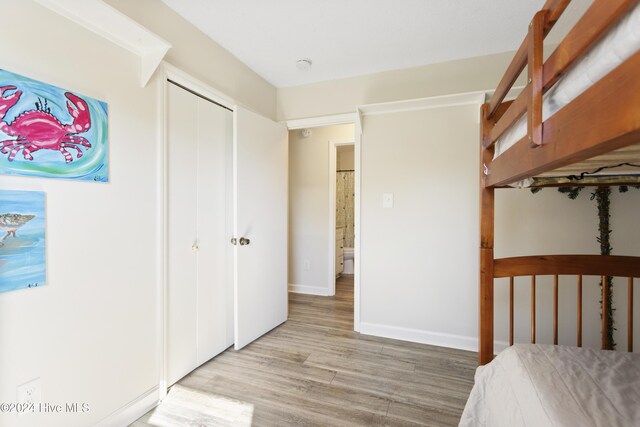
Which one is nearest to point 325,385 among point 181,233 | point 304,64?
point 181,233

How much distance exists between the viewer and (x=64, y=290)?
4.11ft

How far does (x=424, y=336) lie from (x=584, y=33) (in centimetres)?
236

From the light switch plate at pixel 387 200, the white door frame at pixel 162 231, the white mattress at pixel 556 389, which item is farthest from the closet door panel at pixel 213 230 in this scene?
the white mattress at pixel 556 389

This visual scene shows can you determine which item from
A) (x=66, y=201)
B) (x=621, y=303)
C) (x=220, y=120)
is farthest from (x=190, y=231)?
(x=621, y=303)

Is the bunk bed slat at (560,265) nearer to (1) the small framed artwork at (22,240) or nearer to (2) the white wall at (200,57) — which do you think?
(1) the small framed artwork at (22,240)

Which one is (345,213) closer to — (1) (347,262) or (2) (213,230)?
(1) (347,262)

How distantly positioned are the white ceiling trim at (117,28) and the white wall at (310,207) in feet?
7.69

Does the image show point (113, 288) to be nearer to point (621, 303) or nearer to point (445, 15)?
point (445, 15)

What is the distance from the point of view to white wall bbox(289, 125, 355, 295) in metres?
3.71

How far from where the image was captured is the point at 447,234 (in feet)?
7.73

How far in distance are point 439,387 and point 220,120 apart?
7.91ft

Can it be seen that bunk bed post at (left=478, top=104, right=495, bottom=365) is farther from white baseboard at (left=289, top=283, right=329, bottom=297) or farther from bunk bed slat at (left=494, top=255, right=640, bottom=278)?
white baseboard at (left=289, top=283, right=329, bottom=297)

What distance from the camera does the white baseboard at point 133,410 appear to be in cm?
143

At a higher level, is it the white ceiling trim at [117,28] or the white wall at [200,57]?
the white wall at [200,57]
